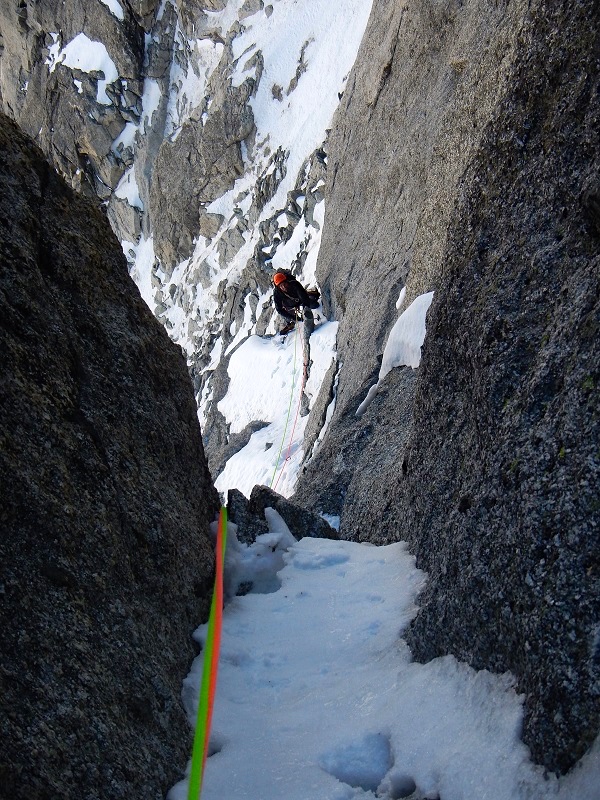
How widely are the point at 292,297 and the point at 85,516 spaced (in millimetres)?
13672

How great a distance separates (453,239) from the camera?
477 centimetres

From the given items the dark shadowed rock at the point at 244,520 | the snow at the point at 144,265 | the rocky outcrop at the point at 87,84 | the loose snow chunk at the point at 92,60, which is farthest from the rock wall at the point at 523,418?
the loose snow chunk at the point at 92,60

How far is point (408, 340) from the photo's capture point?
8562mm

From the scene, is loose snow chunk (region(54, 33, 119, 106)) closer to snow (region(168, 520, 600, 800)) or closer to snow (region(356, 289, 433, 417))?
snow (region(356, 289, 433, 417))

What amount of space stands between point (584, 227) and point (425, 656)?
234 cm

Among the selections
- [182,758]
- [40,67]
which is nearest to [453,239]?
[182,758]

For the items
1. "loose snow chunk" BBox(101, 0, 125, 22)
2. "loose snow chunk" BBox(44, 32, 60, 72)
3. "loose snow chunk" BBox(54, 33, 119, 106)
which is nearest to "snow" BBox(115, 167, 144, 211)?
"loose snow chunk" BBox(54, 33, 119, 106)

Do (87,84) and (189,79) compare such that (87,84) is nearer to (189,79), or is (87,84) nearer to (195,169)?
(189,79)

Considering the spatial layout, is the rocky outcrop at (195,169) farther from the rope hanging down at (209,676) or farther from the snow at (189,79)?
the rope hanging down at (209,676)

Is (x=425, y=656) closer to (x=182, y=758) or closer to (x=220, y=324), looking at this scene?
(x=182, y=758)

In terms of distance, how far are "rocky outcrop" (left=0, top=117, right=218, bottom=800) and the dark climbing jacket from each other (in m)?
11.5

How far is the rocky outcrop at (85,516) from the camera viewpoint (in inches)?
104

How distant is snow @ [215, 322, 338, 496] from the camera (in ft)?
53.6

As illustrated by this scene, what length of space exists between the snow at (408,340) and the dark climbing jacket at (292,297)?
714 centimetres
